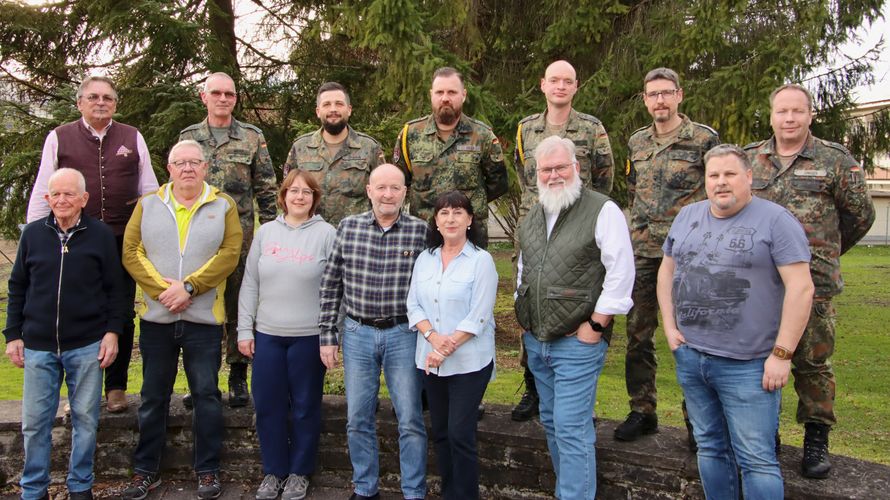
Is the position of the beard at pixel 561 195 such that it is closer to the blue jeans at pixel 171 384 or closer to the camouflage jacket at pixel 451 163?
the camouflage jacket at pixel 451 163

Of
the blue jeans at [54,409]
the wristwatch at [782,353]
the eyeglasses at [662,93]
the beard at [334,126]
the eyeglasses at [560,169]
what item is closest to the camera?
the wristwatch at [782,353]

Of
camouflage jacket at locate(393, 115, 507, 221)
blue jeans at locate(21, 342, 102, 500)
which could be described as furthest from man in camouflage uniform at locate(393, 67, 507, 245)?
blue jeans at locate(21, 342, 102, 500)

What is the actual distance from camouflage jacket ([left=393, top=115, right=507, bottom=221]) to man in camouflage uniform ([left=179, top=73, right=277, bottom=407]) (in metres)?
1.06

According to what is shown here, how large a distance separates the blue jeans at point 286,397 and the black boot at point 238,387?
639 mm

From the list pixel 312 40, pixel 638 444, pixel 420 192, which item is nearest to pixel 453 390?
pixel 638 444

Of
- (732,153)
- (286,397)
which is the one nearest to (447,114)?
(732,153)

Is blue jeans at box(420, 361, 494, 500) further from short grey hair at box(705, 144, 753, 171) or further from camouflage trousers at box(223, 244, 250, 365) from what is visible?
camouflage trousers at box(223, 244, 250, 365)

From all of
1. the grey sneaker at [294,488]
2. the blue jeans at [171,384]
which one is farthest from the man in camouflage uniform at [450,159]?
the grey sneaker at [294,488]

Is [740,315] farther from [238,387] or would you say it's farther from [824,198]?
[238,387]

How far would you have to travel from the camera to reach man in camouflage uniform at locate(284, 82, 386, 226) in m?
4.68

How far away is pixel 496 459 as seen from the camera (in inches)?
160

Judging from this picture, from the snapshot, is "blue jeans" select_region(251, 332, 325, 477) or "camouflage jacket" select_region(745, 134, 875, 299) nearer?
"camouflage jacket" select_region(745, 134, 875, 299)

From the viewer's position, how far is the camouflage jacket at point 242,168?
4.72 metres

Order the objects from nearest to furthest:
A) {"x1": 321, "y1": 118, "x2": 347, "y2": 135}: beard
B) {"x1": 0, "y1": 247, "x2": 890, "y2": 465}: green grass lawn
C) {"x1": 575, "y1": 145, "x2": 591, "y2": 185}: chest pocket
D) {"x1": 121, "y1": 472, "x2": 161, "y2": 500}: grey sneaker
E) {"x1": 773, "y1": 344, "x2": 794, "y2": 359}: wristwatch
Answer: {"x1": 773, "y1": 344, "x2": 794, "y2": 359}: wristwatch < {"x1": 121, "y1": 472, "x2": 161, "y2": 500}: grey sneaker < {"x1": 575, "y1": 145, "x2": 591, "y2": 185}: chest pocket < {"x1": 321, "y1": 118, "x2": 347, "y2": 135}: beard < {"x1": 0, "y1": 247, "x2": 890, "y2": 465}: green grass lawn
